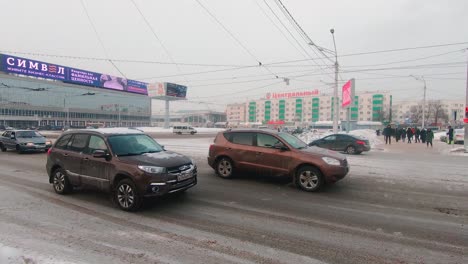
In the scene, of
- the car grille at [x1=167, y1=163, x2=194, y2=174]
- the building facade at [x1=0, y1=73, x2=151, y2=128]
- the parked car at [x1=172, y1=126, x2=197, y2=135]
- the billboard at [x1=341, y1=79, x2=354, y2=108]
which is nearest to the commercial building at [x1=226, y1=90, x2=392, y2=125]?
the building facade at [x1=0, y1=73, x2=151, y2=128]

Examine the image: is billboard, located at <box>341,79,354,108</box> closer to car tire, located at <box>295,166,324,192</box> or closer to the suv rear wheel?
the suv rear wheel

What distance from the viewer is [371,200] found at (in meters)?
6.32

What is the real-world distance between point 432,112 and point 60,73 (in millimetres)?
112270

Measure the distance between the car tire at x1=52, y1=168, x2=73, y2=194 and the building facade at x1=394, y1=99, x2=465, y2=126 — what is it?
93.3 m

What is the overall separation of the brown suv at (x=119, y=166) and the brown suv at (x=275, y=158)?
2332mm

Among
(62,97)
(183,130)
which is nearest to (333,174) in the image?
(183,130)

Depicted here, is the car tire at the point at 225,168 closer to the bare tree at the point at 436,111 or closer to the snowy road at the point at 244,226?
the snowy road at the point at 244,226

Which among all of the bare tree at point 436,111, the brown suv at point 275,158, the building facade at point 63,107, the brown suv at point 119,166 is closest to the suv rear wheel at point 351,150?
the brown suv at point 275,158

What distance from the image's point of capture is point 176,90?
67.4m

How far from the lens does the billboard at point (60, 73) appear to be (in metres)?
34.1

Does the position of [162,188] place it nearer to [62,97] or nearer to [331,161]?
[331,161]

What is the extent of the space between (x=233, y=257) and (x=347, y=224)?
7.56 ft

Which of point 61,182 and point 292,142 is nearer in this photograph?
point 61,182

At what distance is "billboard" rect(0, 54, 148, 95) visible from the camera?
34125 millimetres
